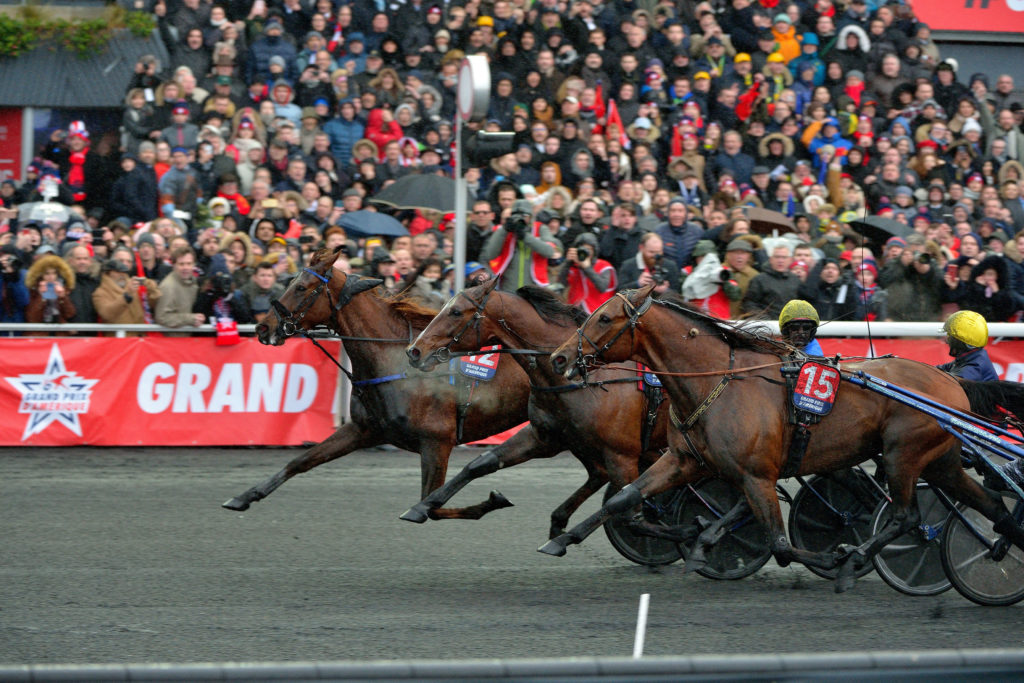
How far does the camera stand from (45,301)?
38.3 feet

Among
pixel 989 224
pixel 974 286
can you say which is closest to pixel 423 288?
pixel 974 286

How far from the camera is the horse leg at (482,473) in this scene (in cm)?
777

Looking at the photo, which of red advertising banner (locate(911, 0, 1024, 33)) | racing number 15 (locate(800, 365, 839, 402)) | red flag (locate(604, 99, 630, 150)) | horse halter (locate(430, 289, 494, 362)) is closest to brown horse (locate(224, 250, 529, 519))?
horse halter (locate(430, 289, 494, 362))

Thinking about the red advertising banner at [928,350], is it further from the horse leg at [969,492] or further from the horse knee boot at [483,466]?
the horse knee boot at [483,466]

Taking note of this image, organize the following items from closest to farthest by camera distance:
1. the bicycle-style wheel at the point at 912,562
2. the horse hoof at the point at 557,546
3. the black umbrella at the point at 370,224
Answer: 1. the horse hoof at the point at 557,546
2. the bicycle-style wheel at the point at 912,562
3. the black umbrella at the point at 370,224

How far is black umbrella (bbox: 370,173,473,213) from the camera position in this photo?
44.5ft

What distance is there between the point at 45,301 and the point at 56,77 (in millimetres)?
6131

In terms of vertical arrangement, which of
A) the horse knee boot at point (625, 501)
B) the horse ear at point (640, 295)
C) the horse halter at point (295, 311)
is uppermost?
the horse ear at point (640, 295)

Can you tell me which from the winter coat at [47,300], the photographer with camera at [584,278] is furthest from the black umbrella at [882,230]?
the winter coat at [47,300]

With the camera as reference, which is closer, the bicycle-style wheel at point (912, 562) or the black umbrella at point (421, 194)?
the bicycle-style wheel at point (912, 562)

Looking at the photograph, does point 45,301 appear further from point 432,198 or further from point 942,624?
point 942,624

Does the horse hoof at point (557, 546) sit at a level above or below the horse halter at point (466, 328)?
below

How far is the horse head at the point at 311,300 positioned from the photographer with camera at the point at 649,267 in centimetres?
367

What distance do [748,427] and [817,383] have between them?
452 millimetres
